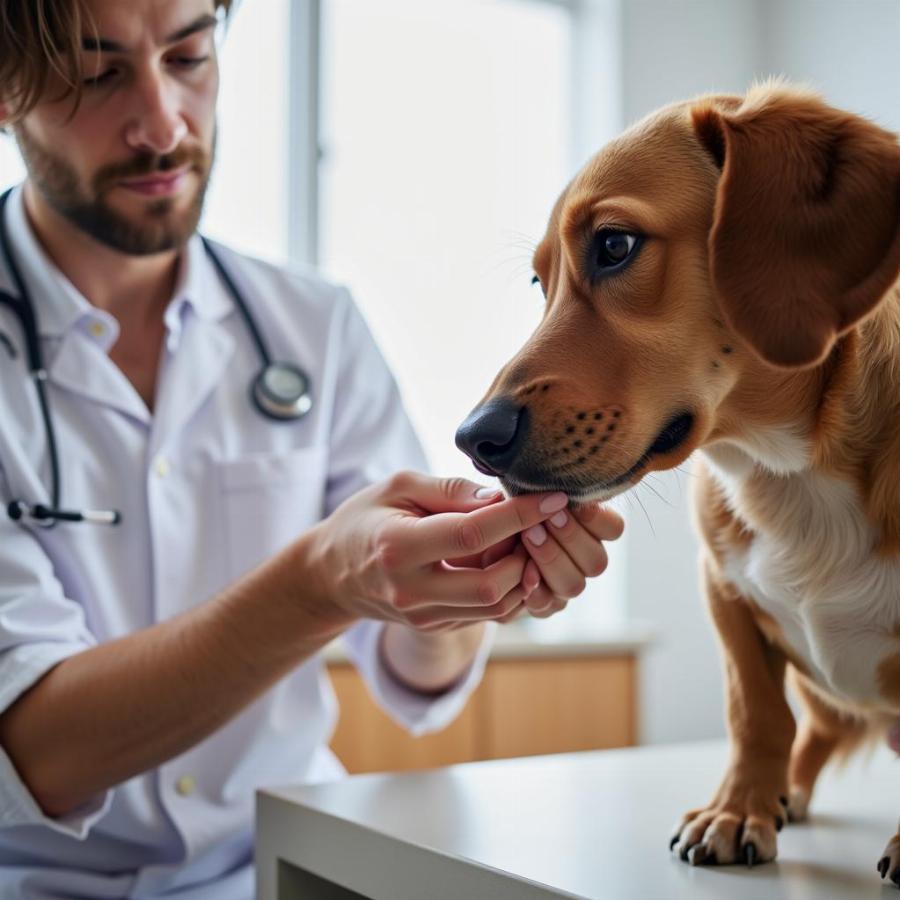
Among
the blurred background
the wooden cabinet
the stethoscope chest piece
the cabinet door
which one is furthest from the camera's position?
the blurred background

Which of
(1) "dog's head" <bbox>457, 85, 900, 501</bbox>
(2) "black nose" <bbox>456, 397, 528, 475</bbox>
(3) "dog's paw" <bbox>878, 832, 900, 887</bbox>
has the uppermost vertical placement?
(1) "dog's head" <bbox>457, 85, 900, 501</bbox>

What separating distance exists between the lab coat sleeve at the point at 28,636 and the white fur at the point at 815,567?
0.65 meters

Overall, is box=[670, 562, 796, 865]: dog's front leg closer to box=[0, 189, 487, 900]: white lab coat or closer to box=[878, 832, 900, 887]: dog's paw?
box=[878, 832, 900, 887]: dog's paw

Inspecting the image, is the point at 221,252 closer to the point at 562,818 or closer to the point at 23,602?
the point at 23,602

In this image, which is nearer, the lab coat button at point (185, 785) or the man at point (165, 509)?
the man at point (165, 509)

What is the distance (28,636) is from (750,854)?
2.28ft

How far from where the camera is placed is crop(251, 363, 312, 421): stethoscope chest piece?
1362 millimetres

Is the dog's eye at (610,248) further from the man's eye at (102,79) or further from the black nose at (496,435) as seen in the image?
the man's eye at (102,79)

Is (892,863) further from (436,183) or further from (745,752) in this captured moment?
(436,183)

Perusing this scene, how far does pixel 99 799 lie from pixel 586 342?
2.14 ft

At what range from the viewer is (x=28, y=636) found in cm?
107

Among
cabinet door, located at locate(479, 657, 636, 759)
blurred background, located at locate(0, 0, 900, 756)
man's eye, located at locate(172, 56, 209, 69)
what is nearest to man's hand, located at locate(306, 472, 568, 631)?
man's eye, located at locate(172, 56, 209, 69)

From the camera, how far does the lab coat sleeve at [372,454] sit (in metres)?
1.31

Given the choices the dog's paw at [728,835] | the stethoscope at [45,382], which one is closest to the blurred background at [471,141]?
the stethoscope at [45,382]
